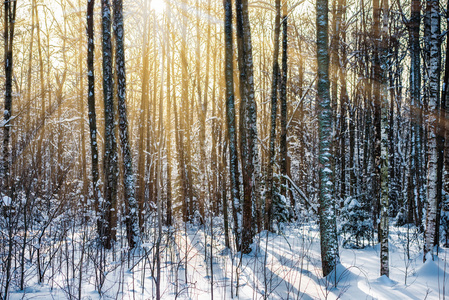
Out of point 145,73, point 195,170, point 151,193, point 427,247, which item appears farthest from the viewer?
point 195,170

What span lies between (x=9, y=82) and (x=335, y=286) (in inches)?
523

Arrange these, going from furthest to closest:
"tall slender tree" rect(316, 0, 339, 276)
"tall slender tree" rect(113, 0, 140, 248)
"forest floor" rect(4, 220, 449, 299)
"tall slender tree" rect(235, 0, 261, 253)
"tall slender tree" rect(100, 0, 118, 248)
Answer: "tall slender tree" rect(100, 0, 118, 248), "tall slender tree" rect(113, 0, 140, 248), "tall slender tree" rect(235, 0, 261, 253), "tall slender tree" rect(316, 0, 339, 276), "forest floor" rect(4, 220, 449, 299)

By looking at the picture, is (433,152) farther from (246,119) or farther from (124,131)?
(124,131)

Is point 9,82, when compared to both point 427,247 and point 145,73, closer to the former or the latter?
point 145,73

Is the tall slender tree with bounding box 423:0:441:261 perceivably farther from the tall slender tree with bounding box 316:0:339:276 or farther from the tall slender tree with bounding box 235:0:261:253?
the tall slender tree with bounding box 235:0:261:253

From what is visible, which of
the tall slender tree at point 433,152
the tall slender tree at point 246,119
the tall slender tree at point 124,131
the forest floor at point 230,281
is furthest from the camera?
the tall slender tree at point 124,131

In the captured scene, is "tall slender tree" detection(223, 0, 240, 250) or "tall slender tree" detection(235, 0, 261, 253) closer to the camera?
"tall slender tree" detection(235, 0, 261, 253)

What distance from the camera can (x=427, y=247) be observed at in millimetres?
6871

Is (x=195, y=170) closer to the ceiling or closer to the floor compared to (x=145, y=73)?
closer to the floor

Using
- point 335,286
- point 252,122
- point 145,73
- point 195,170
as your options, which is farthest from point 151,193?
point 335,286

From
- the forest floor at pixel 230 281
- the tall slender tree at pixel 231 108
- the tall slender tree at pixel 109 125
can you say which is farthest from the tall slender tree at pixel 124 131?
the tall slender tree at pixel 231 108

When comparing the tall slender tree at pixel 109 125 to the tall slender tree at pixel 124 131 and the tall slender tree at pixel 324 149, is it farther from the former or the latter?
the tall slender tree at pixel 324 149

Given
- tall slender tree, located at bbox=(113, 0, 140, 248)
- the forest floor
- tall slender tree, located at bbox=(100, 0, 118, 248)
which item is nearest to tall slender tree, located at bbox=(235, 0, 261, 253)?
the forest floor

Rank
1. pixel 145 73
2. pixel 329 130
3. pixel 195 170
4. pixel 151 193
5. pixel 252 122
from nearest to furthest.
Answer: pixel 329 130
pixel 252 122
pixel 145 73
pixel 151 193
pixel 195 170
